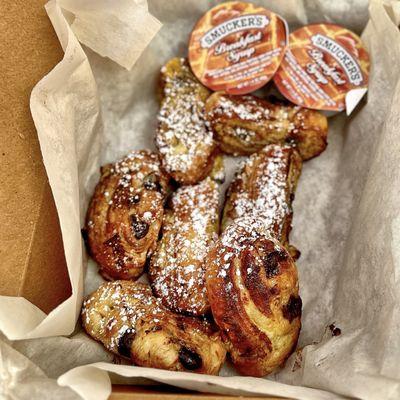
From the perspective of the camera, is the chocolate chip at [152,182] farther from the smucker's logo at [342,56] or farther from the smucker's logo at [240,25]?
the smucker's logo at [342,56]

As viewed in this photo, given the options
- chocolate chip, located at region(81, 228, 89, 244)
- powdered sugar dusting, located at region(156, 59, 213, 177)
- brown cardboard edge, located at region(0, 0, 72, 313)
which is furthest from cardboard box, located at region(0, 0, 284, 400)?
powdered sugar dusting, located at region(156, 59, 213, 177)

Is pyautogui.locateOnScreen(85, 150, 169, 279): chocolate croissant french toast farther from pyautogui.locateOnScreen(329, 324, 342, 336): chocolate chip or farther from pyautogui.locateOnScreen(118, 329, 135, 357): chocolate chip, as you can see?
pyautogui.locateOnScreen(329, 324, 342, 336): chocolate chip

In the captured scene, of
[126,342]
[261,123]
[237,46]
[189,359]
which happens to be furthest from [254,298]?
[237,46]

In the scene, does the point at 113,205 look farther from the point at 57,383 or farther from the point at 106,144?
the point at 57,383

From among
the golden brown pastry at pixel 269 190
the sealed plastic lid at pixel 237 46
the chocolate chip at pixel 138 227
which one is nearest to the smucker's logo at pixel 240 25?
the sealed plastic lid at pixel 237 46

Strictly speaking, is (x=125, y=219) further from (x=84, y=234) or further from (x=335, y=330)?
(x=335, y=330)

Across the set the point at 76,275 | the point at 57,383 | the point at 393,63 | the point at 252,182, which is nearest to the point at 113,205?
the point at 76,275
